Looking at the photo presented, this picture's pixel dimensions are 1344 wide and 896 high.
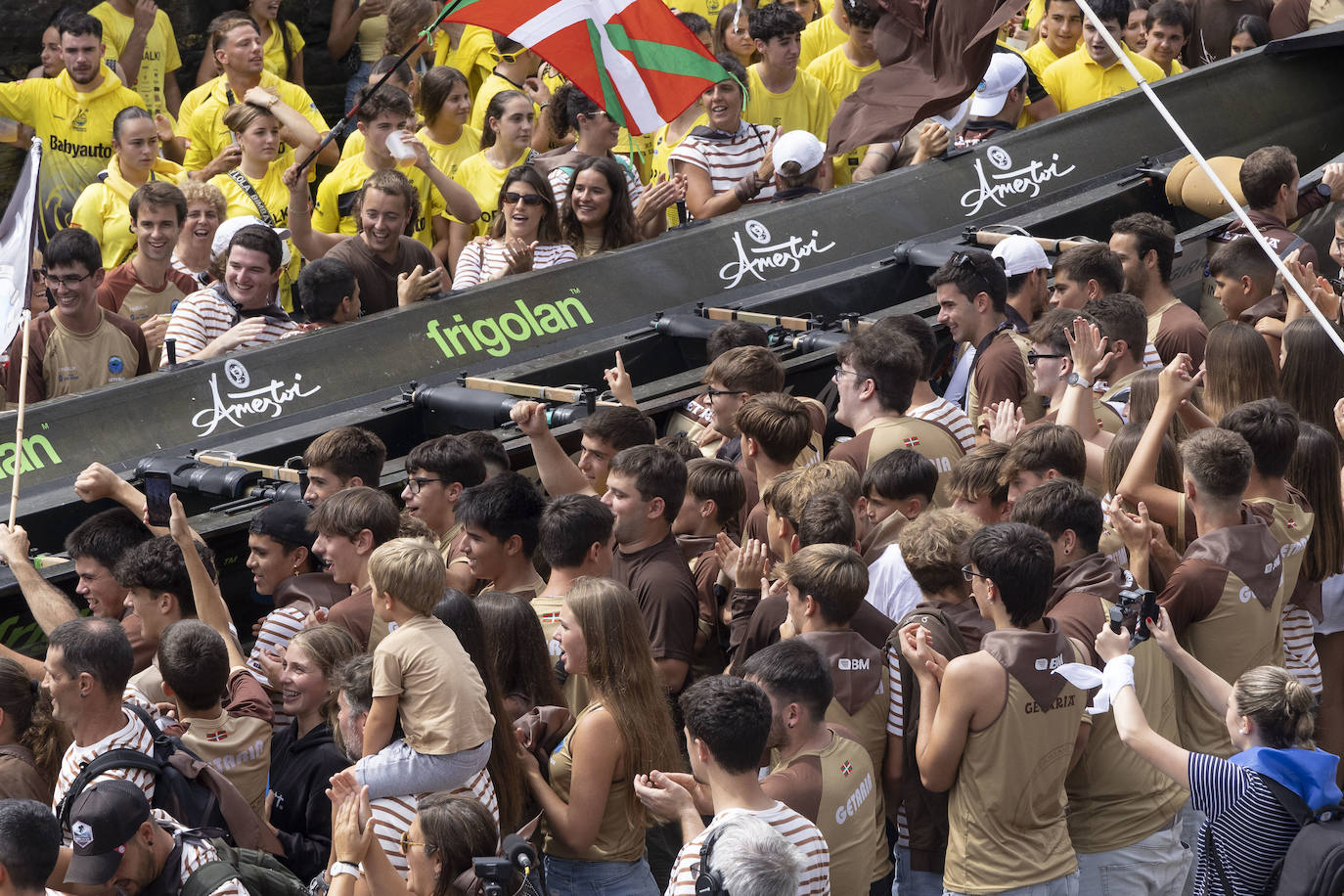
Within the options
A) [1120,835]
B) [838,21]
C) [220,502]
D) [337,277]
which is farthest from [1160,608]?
[838,21]

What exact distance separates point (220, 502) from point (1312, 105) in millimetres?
8053

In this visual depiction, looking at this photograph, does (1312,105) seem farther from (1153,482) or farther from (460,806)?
(460,806)

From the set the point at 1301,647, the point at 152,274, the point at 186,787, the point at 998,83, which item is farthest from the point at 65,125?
the point at 1301,647

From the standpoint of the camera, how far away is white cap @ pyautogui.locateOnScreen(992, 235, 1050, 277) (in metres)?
8.13

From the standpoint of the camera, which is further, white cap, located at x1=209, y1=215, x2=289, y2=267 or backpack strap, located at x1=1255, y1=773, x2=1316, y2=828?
white cap, located at x1=209, y1=215, x2=289, y2=267

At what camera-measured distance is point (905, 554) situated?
5.04 m

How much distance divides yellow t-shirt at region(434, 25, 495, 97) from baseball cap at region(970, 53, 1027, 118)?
10.5ft

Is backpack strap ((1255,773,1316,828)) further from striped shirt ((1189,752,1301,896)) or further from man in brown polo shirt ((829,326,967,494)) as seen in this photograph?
man in brown polo shirt ((829,326,967,494))

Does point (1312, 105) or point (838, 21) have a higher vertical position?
point (838, 21)

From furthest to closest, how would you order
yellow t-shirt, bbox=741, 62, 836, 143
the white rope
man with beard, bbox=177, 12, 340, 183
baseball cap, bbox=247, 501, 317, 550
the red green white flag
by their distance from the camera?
yellow t-shirt, bbox=741, 62, 836, 143
man with beard, bbox=177, 12, 340, 183
the red green white flag
baseball cap, bbox=247, 501, 317, 550
the white rope

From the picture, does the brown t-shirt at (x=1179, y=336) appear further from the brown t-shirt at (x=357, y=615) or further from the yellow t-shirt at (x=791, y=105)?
the brown t-shirt at (x=357, y=615)

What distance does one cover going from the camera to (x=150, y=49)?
11.3 m

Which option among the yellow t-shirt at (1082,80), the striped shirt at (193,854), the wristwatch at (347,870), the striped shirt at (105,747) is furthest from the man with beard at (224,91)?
the wristwatch at (347,870)

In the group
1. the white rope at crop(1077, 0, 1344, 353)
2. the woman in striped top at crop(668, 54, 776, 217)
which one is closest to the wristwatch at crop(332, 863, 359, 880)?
the white rope at crop(1077, 0, 1344, 353)
